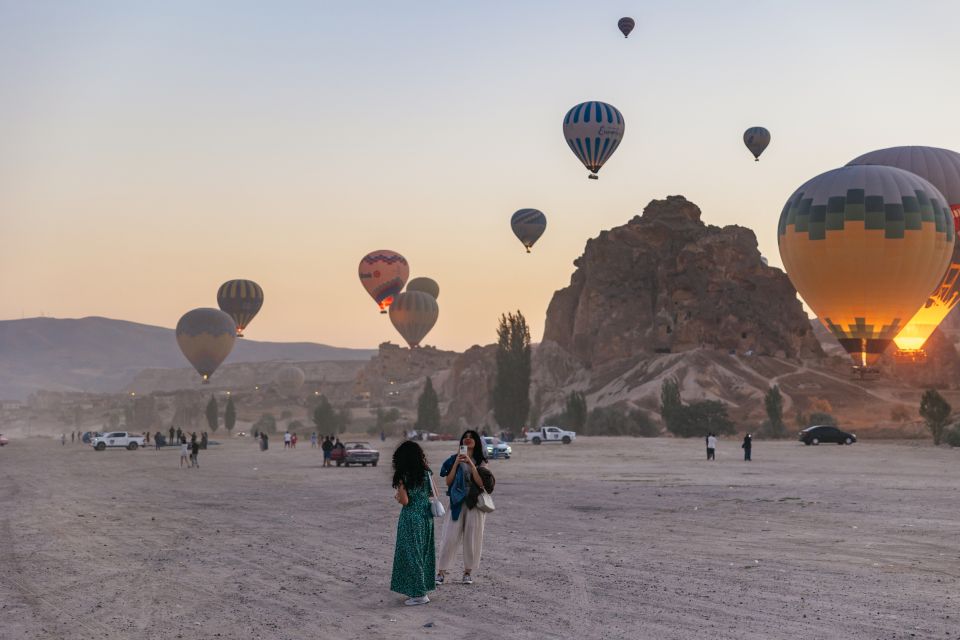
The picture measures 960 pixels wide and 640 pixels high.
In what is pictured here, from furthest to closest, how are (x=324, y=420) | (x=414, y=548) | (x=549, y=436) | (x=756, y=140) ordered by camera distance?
(x=324, y=420) → (x=756, y=140) → (x=549, y=436) → (x=414, y=548)

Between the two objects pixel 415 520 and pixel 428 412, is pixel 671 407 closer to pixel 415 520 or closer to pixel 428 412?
pixel 428 412

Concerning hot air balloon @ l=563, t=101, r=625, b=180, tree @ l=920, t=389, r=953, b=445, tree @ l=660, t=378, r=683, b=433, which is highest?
hot air balloon @ l=563, t=101, r=625, b=180

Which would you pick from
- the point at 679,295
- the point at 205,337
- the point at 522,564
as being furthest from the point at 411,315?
the point at 522,564

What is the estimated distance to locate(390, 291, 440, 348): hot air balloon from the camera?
163 meters

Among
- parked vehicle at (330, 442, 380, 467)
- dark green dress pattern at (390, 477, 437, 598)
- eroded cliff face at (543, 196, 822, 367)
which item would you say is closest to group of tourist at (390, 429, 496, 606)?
dark green dress pattern at (390, 477, 437, 598)

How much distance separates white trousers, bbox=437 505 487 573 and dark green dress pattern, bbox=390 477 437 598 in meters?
1.31

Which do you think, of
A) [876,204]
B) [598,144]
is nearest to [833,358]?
[598,144]

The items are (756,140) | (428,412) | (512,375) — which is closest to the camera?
(512,375)

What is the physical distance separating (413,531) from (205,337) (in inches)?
4496

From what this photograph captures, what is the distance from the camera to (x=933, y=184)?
237 feet

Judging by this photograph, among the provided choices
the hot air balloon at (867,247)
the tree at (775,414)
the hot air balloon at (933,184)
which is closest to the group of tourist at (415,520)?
the hot air balloon at (867,247)

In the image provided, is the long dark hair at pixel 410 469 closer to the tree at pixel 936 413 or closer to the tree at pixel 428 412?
the tree at pixel 936 413

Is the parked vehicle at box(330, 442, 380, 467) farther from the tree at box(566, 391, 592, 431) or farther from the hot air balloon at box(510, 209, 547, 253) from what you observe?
the hot air balloon at box(510, 209, 547, 253)

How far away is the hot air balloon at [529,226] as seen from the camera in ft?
405
